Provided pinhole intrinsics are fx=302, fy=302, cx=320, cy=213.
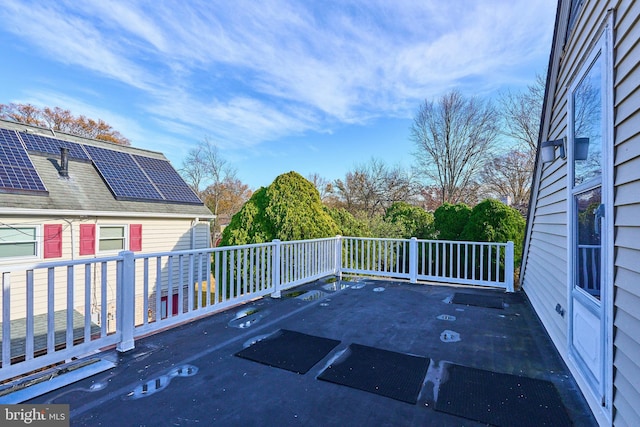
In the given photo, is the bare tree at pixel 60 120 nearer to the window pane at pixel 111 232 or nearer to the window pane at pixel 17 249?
the window pane at pixel 111 232

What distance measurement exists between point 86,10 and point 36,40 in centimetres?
369

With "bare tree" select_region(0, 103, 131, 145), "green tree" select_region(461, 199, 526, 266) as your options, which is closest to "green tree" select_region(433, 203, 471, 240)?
"green tree" select_region(461, 199, 526, 266)

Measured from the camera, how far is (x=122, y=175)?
917 centimetres

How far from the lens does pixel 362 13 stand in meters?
6.77

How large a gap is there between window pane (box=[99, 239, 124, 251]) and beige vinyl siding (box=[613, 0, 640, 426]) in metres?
9.48

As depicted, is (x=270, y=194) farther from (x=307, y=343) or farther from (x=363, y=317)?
(x=307, y=343)

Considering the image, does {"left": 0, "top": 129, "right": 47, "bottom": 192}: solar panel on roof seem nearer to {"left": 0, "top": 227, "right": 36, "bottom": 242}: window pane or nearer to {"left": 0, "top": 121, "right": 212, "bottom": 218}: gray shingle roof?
{"left": 0, "top": 121, "right": 212, "bottom": 218}: gray shingle roof

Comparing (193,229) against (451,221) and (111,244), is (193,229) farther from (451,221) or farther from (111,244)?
(451,221)

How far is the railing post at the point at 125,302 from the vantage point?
103 inches

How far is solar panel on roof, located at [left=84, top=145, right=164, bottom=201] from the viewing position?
8625mm

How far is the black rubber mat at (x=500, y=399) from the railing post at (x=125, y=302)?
256 cm

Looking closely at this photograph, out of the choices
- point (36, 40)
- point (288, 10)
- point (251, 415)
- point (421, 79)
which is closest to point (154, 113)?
point (36, 40)

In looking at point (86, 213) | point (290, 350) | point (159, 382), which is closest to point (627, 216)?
point (290, 350)

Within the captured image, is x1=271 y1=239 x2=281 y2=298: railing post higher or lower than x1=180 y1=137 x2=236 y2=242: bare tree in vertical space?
lower
